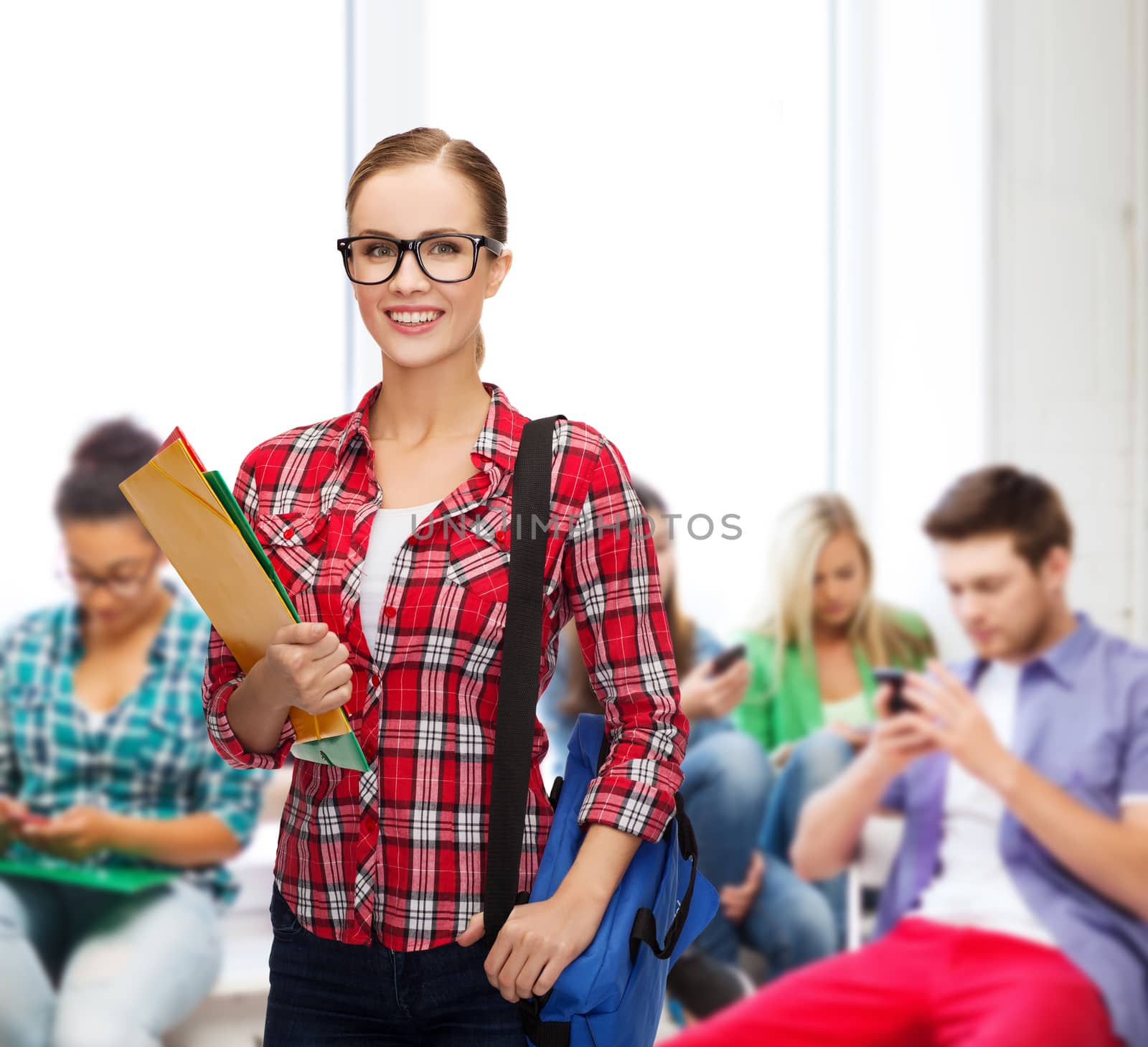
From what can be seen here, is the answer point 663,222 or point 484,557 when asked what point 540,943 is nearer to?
point 484,557

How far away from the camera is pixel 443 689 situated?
2.82 ft

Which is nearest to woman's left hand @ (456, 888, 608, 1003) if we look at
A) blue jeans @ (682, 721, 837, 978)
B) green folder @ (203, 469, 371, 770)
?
green folder @ (203, 469, 371, 770)

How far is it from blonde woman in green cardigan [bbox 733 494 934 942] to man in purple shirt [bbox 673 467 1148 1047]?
0.17ft

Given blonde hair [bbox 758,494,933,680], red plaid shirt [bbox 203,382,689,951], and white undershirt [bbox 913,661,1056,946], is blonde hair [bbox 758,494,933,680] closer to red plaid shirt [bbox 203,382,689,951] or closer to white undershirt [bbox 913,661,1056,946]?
white undershirt [bbox 913,661,1056,946]

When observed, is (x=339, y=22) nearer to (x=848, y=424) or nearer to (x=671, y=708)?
(x=848, y=424)

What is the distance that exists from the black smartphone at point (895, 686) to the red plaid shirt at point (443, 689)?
1547 millimetres

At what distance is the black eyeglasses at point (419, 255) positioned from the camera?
2.98 feet

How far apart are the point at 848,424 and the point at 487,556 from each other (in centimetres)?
176

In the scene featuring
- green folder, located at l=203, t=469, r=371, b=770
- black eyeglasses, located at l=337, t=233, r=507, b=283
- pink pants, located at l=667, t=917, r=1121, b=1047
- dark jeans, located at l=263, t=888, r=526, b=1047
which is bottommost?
pink pants, located at l=667, t=917, r=1121, b=1047

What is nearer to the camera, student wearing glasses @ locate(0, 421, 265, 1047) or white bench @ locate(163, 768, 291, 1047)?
student wearing glasses @ locate(0, 421, 265, 1047)

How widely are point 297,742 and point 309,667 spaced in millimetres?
81

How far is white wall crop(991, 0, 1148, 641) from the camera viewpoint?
238 cm

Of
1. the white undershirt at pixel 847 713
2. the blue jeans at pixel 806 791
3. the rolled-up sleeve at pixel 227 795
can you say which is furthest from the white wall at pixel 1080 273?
the rolled-up sleeve at pixel 227 795

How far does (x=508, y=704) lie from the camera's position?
0.85m
